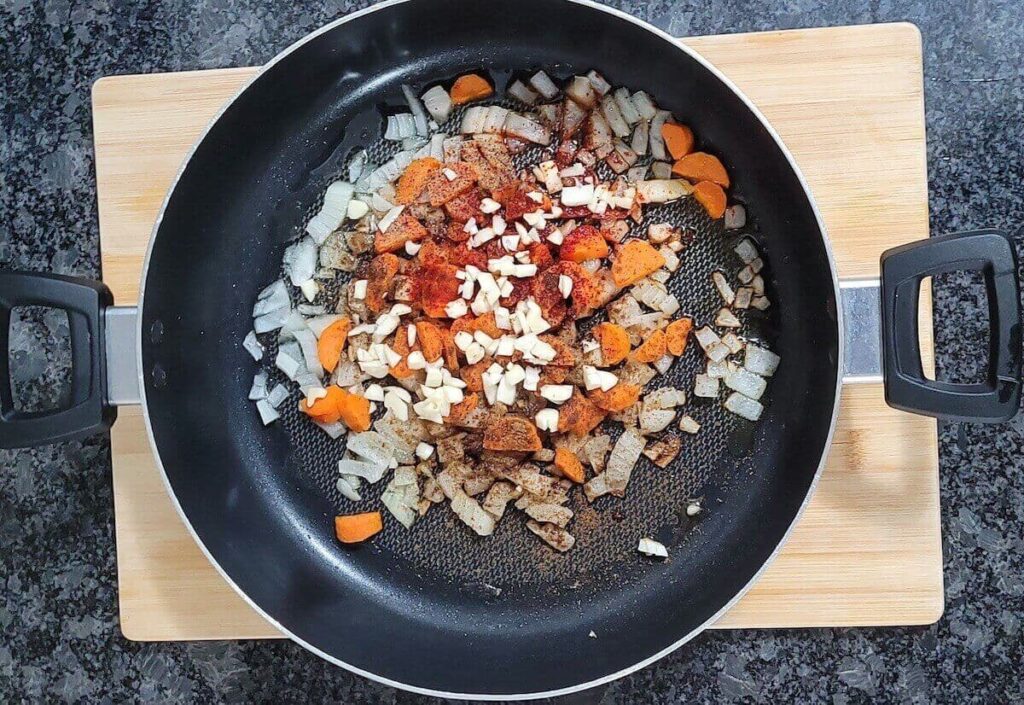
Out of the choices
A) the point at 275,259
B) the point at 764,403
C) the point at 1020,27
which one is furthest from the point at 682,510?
the point at 1020,27

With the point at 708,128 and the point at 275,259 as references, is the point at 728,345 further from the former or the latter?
the point at 275,259

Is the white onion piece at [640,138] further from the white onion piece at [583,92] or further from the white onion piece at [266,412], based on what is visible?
the white onion piece at [266,412]

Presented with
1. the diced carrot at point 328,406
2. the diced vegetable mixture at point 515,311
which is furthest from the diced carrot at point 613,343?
the diced carrot at point 328,406

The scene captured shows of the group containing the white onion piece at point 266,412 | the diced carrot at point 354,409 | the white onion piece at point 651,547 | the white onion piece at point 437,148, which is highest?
the white onion piece at point 437,148

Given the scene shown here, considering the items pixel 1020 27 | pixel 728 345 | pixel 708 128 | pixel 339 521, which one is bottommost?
pixel 339 521

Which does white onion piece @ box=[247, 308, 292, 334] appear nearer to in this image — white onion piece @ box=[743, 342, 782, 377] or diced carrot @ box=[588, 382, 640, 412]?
diced carrot @ box=[588, 382, 640, 412]

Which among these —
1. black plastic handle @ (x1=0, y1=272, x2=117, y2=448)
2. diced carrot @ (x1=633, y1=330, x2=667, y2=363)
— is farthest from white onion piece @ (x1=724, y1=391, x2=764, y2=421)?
black plastic handle @ (x1=0, y1=272, x2=117, y2=448)
